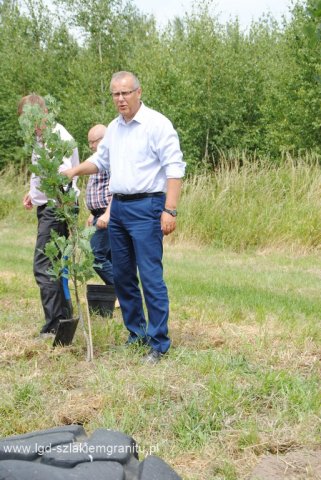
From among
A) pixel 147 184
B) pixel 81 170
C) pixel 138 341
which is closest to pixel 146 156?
pixel 147 184

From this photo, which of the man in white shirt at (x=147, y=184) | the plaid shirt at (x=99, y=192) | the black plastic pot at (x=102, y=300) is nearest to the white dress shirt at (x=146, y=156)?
the man in white shirt at (x=147, y=184)

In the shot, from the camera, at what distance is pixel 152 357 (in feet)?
15.9

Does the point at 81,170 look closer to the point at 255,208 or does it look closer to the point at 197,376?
the point at 197,376

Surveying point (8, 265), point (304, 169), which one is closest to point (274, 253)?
point (304, 169)

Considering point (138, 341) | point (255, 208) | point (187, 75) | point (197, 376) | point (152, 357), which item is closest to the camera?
point (197, 376)

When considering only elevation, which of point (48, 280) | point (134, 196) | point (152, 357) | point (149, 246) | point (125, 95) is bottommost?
point (152, 357)

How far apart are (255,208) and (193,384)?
9057 millimetres

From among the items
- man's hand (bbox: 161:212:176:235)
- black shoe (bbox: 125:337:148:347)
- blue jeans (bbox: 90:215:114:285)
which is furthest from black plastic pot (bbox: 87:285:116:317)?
man's hand (bbox: 161:212:176:235)

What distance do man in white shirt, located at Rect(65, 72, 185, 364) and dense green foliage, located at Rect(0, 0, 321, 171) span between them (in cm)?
1057

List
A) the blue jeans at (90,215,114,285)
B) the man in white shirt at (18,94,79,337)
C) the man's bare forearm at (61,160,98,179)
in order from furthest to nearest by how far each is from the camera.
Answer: the blue jeans at (90,215,114,285), the man in white shirt at (18,94,79,337), the man's bare forearm at (61,160,98,179)

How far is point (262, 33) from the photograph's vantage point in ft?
81.7

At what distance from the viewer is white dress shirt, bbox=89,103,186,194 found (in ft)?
16.0

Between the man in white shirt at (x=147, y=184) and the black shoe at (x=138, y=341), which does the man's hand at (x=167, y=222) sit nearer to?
the man in white shirt at (x=147, y=184)

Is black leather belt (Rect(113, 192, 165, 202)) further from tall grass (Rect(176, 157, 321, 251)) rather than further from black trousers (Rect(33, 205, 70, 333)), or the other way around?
tall grass (Rect(176, 157, 321, 251))
